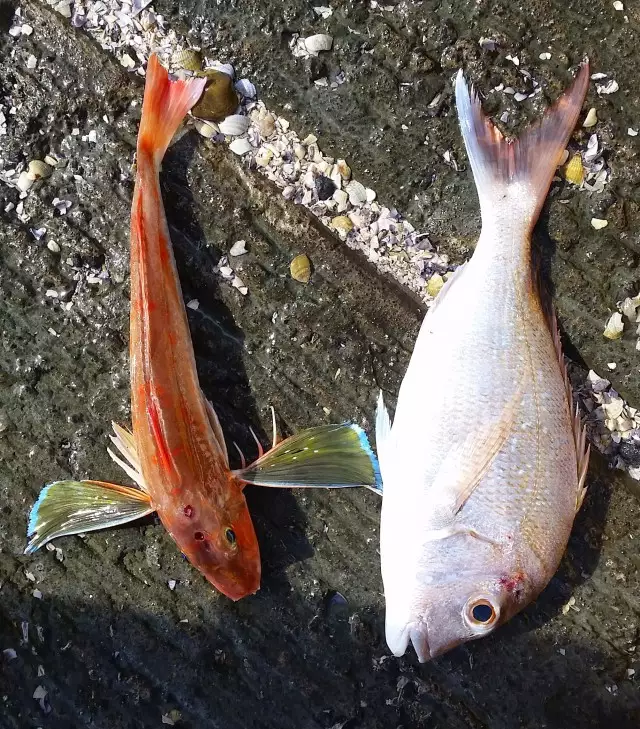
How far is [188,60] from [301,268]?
94cm

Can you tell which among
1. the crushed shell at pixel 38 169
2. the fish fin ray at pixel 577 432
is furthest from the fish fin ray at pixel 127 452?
the fish fin ray at pixel 577 432

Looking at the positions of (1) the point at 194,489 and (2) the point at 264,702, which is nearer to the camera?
(1) the point at 194,489

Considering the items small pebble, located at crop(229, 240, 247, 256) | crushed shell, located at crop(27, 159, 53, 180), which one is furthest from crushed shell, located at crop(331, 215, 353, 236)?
crushed shell, located at crop(27, 159, 53, 180)

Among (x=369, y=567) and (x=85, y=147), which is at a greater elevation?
(x=85, y=147)

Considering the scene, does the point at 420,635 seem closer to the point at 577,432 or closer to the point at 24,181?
the point at 577,432

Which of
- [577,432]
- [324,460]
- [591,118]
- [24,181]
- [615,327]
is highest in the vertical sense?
[24,181]

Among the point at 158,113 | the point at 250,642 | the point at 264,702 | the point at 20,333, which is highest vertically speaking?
the point at 158,113

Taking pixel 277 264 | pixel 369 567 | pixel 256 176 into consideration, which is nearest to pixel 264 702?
pixel 369 567

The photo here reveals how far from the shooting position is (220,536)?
226cm

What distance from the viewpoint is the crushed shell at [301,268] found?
250 cm

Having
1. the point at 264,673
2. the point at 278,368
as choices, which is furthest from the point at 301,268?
the point at 264,673

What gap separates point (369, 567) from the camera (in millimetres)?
2539

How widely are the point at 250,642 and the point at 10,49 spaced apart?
265 centimetres

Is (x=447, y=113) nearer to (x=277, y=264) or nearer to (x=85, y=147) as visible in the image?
(x=277, y=264)
